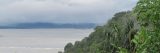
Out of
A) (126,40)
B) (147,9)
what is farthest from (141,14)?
(126,40)

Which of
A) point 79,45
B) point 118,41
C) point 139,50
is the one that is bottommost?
point 139,50

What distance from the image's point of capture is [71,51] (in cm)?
10269

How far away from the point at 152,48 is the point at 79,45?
8740 cm

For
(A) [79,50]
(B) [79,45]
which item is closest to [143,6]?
(A) [79,50]

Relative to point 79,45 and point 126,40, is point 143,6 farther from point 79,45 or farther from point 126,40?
point 79,45

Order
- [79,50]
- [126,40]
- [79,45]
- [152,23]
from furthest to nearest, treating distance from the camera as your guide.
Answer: [79,45]
[79,50]
[126,40]
[152,23]

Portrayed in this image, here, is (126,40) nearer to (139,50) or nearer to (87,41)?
(139,50)

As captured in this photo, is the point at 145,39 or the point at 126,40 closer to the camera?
the point at 145,39

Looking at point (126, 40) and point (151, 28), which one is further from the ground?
point (126, 40)

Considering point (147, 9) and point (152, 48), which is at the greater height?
point (147, 9)

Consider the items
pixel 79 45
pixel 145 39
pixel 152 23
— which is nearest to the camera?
pixel 145 39

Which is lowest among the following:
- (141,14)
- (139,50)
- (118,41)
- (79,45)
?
(139,50)

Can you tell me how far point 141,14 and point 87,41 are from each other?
273 ft

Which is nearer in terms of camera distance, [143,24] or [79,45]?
[143,24]
